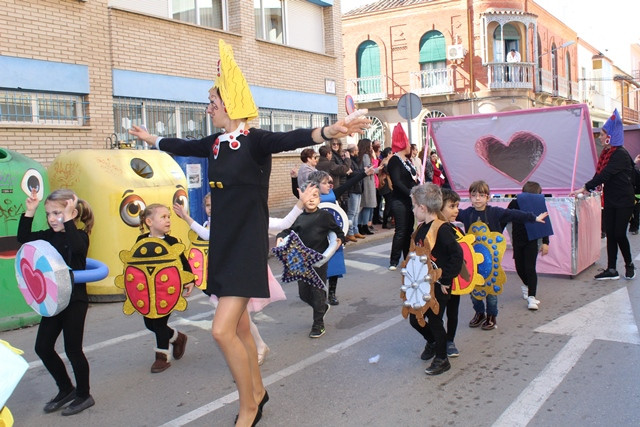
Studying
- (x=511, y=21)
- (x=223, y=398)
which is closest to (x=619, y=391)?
(x=223, y=398)

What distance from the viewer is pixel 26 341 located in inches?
242

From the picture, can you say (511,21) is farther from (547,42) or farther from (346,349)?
(346,349)

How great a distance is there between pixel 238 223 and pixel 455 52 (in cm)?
2693

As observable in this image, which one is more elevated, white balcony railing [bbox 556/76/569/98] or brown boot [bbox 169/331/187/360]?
white balcony railing [bbox 556/76/569/98]

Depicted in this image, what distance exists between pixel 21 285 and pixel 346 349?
2620mm

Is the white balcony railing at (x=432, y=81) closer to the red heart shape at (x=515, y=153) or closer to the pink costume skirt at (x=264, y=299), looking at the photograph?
the red heart shape at (x=515, y=153)

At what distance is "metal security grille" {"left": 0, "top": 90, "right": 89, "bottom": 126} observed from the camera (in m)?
10.1

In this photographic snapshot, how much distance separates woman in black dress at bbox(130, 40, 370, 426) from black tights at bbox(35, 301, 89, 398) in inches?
43.7

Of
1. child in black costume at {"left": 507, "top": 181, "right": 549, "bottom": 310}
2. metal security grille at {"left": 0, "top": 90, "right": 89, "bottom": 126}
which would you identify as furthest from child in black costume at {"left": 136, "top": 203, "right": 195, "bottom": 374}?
metal security grille at {"left": 0, "top": 90, "right": 89, "bottom": 126}

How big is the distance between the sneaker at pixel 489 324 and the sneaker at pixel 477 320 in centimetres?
6

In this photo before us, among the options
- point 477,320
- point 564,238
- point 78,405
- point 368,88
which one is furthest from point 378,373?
point 368,88

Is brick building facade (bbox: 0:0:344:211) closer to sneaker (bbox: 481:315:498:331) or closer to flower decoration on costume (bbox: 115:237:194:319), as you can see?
flower decoration on costume (bbox: 115:237:194:319)

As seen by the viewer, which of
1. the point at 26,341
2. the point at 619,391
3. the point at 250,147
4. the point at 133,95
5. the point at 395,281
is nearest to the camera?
the point at 250,147

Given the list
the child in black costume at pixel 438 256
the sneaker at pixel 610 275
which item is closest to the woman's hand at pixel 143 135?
the child in black costume at pixel 438 256
